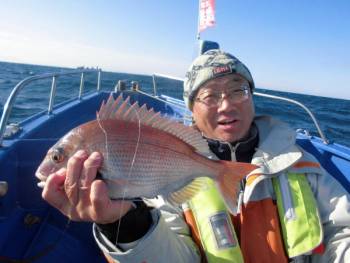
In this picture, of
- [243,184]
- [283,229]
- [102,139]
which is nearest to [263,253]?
[283,229]

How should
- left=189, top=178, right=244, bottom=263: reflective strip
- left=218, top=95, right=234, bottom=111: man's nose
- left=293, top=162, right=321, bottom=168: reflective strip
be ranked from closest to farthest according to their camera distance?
left=189, top=178, right=244, bottom=263: reflective strip → left=293, top=162, right=321, bottom=168: reflective strip → left=218, top=95, right=234, bottom=111: man's nose

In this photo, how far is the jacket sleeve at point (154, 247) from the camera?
1627mm

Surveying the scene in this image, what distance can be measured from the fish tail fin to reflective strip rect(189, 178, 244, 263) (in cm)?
13

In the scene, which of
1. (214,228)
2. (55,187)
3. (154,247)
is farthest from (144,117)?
(214,228)

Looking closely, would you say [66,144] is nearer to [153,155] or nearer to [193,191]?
[153,155]

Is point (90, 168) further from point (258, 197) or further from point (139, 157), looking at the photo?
point (258, 197)

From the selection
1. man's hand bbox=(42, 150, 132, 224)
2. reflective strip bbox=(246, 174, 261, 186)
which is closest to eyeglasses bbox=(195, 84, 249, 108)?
reflective strip bbox=(246, 174, 261, 186)

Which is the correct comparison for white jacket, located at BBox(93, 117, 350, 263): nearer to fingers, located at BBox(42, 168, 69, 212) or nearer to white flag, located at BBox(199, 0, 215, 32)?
fingers, located at BBox(42, 168, 69, 212)

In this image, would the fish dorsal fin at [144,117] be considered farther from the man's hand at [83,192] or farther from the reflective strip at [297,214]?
the reflective strip at [297,214]

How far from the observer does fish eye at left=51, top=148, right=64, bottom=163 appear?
60.6 inches

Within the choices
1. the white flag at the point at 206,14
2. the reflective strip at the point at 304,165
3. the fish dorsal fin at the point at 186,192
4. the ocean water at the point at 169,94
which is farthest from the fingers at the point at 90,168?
the white flag at the point at 206,14

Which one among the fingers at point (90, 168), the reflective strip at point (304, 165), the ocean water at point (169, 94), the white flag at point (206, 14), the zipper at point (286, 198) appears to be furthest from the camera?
the ocean water at point (169, 94)

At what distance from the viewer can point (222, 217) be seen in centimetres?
204

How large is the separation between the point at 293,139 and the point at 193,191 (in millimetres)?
1068
